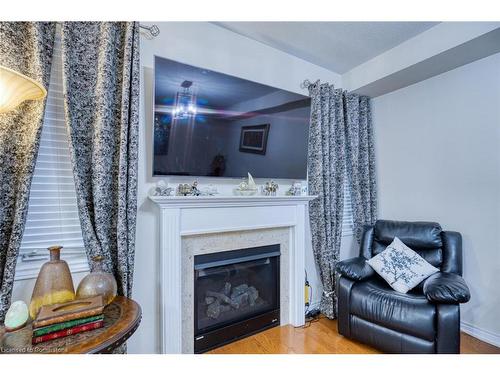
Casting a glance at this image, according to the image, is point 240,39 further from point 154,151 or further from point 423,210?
point 423,210

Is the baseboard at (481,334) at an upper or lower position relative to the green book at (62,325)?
lower

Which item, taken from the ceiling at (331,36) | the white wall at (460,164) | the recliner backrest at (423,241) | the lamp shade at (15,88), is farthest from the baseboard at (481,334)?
the lamp shade at (15,88)

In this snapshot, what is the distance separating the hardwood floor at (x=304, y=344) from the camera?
1.93 meters

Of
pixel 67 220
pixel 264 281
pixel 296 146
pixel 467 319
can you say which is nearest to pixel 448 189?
pixel 467 319

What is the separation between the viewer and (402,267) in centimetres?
209

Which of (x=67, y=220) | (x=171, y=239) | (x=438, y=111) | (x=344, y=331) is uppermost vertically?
(x=438, y=111)

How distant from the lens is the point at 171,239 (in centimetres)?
171

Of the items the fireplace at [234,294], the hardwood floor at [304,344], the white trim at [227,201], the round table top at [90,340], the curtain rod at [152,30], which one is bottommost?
the hardwood floor at [304,344]

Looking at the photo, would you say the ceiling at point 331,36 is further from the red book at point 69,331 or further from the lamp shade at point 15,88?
the red book at point 69,331

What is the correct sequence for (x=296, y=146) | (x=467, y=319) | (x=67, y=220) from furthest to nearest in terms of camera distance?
(x=296, y=146)
(x=467, y=319)
(x=67, y=220)

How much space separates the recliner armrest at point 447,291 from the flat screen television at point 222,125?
1338 millimetres

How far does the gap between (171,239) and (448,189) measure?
2586mm

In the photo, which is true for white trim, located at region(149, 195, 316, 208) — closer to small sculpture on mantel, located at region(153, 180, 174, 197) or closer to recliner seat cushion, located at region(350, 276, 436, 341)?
small sculpture on mantel, located at region(153, 180, 174, 197)

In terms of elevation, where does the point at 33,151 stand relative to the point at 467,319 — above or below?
above
